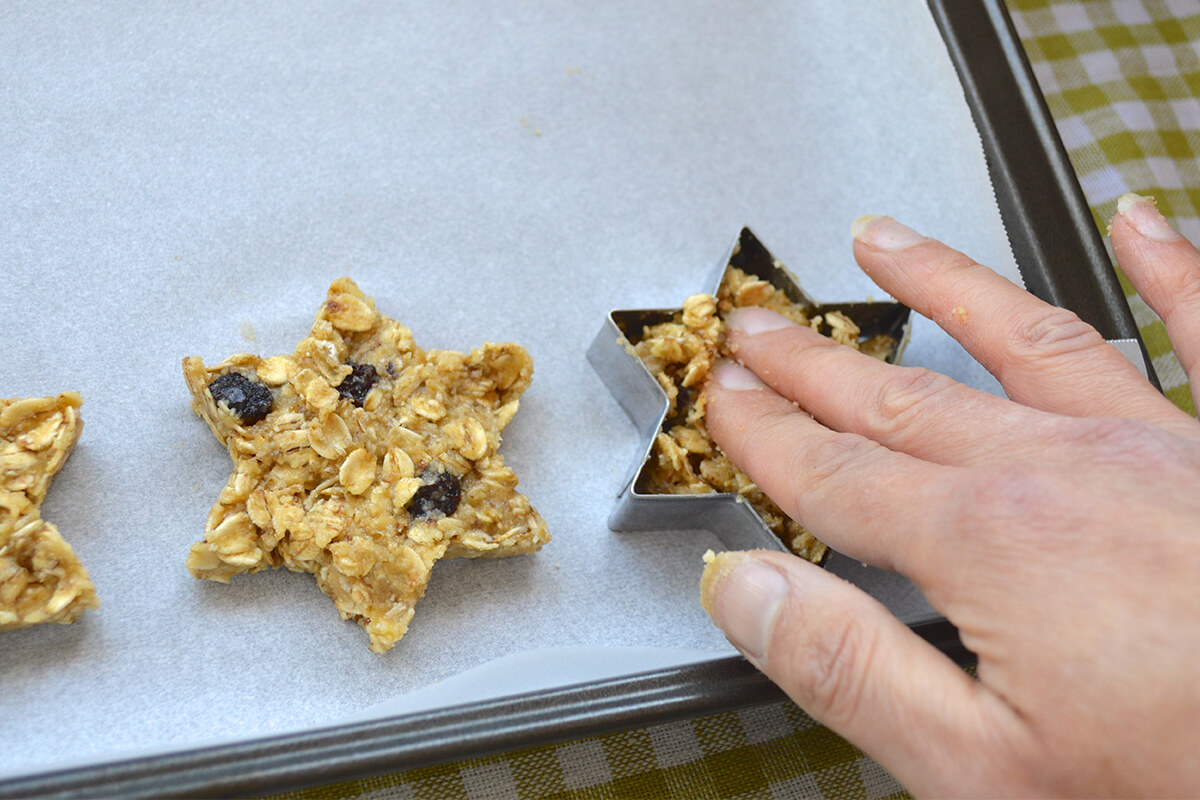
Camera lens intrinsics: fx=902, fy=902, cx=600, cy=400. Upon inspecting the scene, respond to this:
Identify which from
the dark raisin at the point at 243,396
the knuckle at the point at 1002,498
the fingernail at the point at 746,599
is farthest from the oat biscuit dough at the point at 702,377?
the dark raisin at the point at 243,396

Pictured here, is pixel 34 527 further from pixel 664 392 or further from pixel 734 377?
pixel 734 377

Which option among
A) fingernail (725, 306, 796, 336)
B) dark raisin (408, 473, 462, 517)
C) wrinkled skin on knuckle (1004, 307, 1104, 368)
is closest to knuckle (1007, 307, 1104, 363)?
wrinkled skin on knuckle (1004, 307, 1104, 368)

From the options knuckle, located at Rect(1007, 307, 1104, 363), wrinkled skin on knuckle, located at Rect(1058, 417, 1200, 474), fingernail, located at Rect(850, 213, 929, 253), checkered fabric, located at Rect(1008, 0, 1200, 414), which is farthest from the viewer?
checkered fabric, located at Rect(1008, 0, 1200, 414)

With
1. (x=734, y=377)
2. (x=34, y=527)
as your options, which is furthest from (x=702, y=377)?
(x=34, y=527)

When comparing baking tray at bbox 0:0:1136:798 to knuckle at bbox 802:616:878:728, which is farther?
baking tray at bbox 0:0:1136:798

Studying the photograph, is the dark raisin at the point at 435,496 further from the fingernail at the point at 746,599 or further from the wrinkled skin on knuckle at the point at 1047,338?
the wrinkled skin on knuckle at the point at 1047,338

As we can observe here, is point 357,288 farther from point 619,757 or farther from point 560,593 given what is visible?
point 619,757

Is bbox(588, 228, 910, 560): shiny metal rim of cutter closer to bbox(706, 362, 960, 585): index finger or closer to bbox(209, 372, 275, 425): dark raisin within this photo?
bbox(706, 362, 960, 585): index finger
